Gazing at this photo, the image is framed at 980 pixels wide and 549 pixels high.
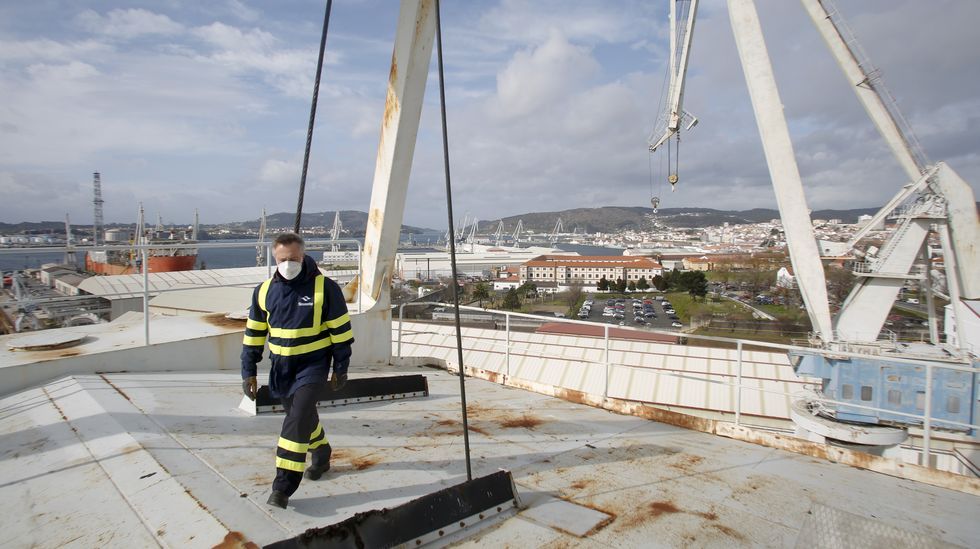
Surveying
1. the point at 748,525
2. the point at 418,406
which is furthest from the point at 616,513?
the point at 418,406

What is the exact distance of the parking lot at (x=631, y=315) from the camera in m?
29.9

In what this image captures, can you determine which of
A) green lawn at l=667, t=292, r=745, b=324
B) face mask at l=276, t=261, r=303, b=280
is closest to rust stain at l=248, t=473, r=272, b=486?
face mask at l=276, t=261, r=303, b=280

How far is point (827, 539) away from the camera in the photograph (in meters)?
2.43

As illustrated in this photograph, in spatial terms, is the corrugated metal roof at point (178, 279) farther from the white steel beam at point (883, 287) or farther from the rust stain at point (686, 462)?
the white steel beam at point (883, 287)

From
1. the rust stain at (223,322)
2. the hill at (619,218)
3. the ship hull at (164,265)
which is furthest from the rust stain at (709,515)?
the hill at (619,218)

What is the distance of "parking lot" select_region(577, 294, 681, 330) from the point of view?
29875 millimetres

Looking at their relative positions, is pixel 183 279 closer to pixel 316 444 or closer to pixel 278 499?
pixel 316 444

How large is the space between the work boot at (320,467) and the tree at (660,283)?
4349 centimetres

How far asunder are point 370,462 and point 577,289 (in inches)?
1530

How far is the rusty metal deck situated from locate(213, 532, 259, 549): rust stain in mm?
14

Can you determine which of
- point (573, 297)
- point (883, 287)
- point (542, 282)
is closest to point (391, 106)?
point (883, 287)

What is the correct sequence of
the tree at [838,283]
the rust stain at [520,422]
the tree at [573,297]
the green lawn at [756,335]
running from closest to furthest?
the rust stain at [520,422] → the tree at [838,283] → the green lawn at [756,335] → the tree at [573,297]

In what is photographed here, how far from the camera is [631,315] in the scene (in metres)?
32.9

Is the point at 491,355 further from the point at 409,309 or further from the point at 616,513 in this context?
the point at 616,513
